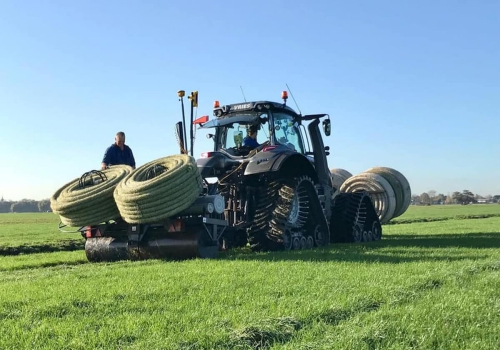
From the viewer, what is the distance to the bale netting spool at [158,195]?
25.1ft

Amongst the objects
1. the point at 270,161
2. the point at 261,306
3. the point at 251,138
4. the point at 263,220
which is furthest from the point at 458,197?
the point at 261,306

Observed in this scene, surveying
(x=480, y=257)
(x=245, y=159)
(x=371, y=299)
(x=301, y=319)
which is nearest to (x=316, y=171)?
(x=245, y=159)

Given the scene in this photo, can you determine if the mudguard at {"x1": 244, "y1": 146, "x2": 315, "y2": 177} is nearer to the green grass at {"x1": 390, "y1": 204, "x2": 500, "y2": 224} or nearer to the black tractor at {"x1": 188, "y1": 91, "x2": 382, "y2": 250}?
the black tractor at {"x1": 188, "y1": 91, "x2": 382, "y2": 250}

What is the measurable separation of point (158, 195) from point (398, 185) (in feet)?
36.1

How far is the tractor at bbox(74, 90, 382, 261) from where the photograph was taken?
8.36m

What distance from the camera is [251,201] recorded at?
9727 mm

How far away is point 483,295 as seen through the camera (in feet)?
15.8

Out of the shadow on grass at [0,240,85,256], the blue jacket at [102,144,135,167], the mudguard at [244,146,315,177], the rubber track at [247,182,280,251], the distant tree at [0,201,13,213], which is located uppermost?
the distant tree at [0,201,13,213]

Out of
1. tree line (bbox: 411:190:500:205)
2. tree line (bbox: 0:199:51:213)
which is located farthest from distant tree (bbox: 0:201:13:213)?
tree line (bbox: 411:190:500:205)

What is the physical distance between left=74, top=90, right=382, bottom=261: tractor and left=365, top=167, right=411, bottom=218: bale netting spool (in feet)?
17.4

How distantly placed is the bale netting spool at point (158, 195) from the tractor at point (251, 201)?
406 millimetres

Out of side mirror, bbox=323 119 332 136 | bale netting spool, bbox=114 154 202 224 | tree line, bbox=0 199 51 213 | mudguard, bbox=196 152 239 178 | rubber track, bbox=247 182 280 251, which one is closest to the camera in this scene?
bale netting spool, bbox=114 154 202 224

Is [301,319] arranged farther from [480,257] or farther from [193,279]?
[480,257]

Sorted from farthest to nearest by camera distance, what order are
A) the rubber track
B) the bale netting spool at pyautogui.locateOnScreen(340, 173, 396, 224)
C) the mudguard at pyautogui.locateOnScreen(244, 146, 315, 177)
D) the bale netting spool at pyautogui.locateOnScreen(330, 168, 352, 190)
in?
the bale netting spool at pyautogui.locateOnScreen(330, 168, 352, 190), the bale netting spool at pyautogui.locateOnScreen(340, 173, 396, 224), the rubber track, the mudguard at pyautogui.locateOnScreen(244, 146, 315, 177)
